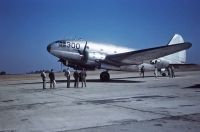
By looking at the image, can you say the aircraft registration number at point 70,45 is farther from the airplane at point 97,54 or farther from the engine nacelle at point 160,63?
the engine nacelle at point 160,63

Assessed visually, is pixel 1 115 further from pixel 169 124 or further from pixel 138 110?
pixel 169 124

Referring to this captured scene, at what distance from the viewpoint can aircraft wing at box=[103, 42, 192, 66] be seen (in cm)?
3011

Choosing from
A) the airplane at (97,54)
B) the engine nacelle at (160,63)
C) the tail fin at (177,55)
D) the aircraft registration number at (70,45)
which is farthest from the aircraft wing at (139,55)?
the tail fin at (177,55)

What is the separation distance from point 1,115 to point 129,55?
2130 cm

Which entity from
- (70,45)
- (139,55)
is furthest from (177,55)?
(70,45)

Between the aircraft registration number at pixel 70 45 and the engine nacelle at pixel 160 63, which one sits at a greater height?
the aircraft registration number at pixel 70 45

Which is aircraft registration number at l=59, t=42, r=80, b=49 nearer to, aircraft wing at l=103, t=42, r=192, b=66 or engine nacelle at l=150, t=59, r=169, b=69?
aircraft wing at l=103, t=42, r=192, b=66

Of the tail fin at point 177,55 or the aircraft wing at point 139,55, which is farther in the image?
the tail fin at point 177,55

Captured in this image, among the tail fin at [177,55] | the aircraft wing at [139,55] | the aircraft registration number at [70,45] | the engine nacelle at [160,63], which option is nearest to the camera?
the aircraft wing at [139,55]

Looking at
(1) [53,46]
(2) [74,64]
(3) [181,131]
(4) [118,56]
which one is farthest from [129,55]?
(3) [181,131]

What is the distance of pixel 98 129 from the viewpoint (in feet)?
26.5

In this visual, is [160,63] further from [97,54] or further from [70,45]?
[70,45]

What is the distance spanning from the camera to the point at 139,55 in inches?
1235

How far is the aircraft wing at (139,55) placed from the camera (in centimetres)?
3011
